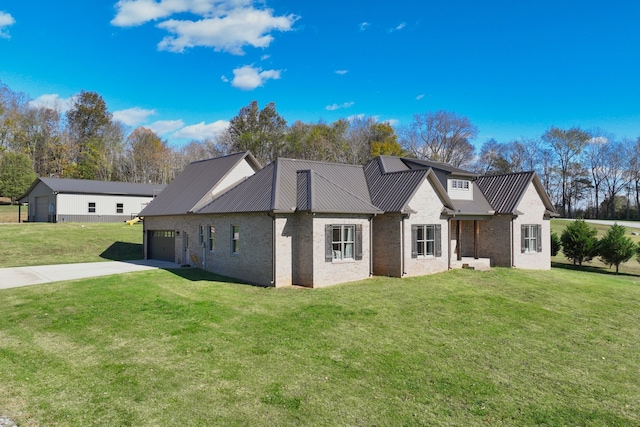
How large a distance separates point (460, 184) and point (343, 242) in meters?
10.1

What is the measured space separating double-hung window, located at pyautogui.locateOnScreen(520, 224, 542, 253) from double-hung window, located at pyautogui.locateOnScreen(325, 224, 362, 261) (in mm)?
11914

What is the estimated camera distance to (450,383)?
28.7ft

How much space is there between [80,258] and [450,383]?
1040 inches

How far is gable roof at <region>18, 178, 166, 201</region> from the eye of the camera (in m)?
39.5

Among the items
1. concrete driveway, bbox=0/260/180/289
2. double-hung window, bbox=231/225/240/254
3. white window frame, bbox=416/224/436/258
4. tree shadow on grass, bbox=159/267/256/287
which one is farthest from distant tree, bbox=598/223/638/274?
concrete driveway, bbox=0/260/180/289

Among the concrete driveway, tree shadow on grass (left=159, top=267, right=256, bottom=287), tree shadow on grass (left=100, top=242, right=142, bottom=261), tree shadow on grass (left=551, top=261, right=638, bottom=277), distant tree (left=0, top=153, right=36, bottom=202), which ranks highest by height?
distant tree (left=0, top=153, right=36, bottom=202)

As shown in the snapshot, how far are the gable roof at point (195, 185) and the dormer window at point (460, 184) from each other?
11890 mm

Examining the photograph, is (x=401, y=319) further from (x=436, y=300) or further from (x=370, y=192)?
(x=370, y=192)

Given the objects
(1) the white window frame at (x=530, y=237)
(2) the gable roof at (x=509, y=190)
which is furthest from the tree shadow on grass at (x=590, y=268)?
(2) the gable roof at (x=509, y=190)

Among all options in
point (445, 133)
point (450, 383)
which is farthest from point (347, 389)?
point (445, 133)

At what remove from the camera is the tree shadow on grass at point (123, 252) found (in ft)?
94.1

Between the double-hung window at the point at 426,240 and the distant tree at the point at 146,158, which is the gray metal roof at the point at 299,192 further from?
the distant tree at the point at 146,158

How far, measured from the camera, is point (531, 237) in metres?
25.7

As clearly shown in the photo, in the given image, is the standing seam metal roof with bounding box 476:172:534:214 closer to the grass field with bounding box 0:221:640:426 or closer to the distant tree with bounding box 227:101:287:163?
the grass field with bounding box 0:221:640:426
